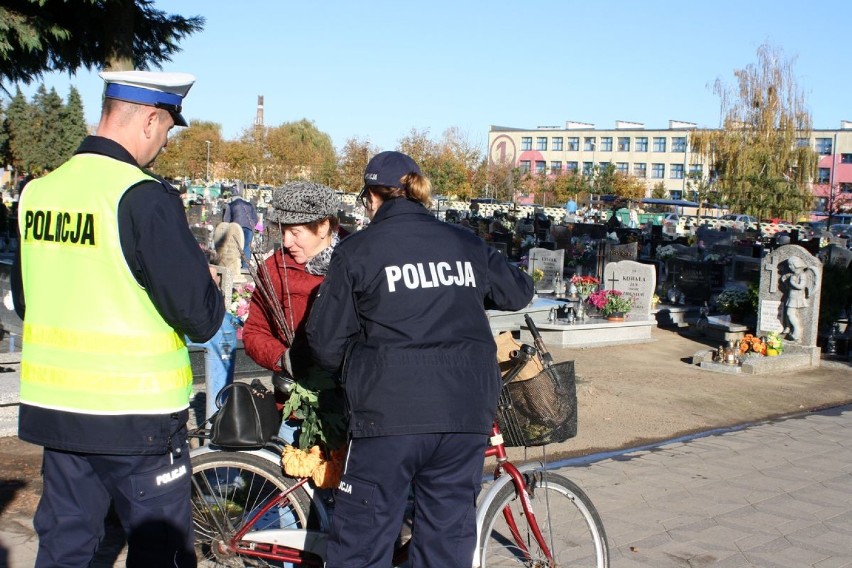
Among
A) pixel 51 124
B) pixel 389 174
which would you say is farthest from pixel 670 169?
pixel 389 174

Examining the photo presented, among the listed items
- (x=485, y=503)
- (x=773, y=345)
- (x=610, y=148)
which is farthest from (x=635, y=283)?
(x=610, y=148)

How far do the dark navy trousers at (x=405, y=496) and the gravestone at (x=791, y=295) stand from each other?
437 inches

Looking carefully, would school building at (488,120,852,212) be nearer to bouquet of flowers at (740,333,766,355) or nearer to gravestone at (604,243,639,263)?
gravestone at (604,243,639,263)

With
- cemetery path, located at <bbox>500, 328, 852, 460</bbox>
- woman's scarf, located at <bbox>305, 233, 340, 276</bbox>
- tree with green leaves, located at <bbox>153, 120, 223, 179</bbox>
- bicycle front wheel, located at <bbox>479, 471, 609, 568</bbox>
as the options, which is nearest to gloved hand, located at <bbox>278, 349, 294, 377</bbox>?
woman's scarf, located at <bbox>305, 233, 340, 276</bbox>

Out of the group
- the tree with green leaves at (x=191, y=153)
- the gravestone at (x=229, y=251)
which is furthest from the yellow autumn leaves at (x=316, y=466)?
the tree with green leaves at (x=191, y=153)

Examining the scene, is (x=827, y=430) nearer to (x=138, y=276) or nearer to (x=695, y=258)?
(x=138, y=276)

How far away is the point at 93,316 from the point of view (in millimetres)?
2682

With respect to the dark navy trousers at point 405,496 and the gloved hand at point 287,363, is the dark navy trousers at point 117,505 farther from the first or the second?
the gloved hand at point 287,363

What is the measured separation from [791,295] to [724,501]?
7841 millimetres

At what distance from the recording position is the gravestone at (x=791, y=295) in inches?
515

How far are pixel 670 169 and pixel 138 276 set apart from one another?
9637 centimetres

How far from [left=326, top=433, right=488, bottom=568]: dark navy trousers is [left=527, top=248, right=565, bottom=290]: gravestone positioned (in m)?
15.3

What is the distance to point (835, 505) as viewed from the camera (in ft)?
19.9

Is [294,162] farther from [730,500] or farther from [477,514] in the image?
[477,514]
